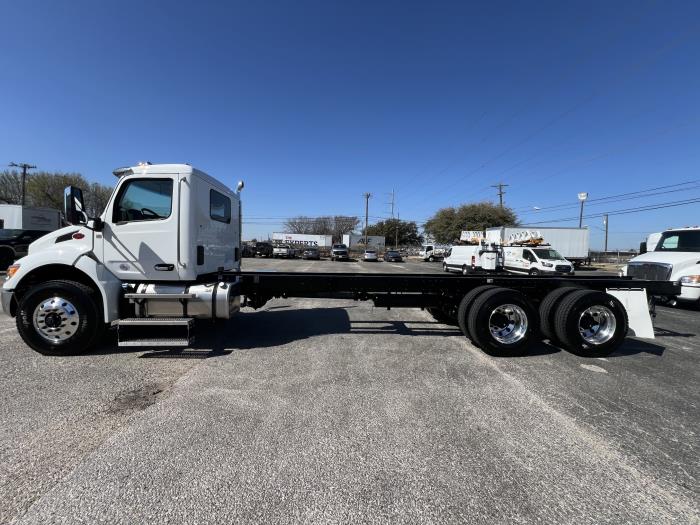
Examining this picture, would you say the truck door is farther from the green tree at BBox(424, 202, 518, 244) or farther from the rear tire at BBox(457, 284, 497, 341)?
the green tree at BBox(424, 202, 518, 244)

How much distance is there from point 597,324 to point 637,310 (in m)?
0.80

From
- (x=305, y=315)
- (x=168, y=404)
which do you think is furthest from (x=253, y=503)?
(x=305, y=315)

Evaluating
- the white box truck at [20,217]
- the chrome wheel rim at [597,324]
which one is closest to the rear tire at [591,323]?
the chrome wheel rim at [597,324]

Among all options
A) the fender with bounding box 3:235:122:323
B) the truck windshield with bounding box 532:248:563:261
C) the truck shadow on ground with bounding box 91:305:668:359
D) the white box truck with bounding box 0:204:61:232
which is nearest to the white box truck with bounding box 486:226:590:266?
the truck windshield with bounding box 532:248:563:261

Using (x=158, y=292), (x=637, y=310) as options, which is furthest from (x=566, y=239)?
(x=158, y=292)

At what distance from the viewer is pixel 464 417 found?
333 centimetres

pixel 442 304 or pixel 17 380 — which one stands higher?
pixel 442 304

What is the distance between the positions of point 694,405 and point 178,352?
6.24 metres

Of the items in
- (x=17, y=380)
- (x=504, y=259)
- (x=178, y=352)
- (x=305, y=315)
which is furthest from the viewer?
(x=504, y=259)

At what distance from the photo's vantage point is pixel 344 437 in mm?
2949

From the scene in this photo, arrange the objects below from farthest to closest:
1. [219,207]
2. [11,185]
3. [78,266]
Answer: [11,185], [219,207], [78,266]

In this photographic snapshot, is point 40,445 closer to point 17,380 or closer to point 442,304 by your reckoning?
point 17,380

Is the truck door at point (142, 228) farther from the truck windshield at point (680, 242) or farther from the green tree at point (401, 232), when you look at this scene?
the green tree at point (401, 232)

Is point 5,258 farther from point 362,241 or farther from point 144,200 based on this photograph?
point 362,241
